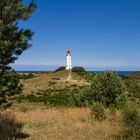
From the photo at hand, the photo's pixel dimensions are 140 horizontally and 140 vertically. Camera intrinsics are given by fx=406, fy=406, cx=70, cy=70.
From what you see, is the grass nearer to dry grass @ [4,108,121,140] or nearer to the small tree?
dry grass @ [4,108,121,140]

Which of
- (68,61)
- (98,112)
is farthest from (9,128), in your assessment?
(68,61)

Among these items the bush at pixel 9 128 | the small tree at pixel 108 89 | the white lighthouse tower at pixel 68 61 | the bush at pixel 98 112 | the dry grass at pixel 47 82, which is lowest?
the dry grass at pixel 47 82

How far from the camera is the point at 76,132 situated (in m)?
15.7

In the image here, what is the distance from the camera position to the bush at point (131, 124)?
14.3m

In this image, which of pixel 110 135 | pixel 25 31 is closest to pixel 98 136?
pixel 110 135

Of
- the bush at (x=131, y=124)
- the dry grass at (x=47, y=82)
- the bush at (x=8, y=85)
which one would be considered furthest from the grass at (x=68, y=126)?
the dry grass at (x=47, y=82)

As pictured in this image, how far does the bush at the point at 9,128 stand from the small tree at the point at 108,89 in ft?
25.1

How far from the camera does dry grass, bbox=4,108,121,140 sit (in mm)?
15090

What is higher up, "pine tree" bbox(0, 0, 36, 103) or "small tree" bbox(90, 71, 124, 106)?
"pine tree" bbox(0, 0, 36, 103)

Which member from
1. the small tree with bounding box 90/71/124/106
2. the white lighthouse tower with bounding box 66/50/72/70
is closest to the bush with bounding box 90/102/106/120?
the small tree with bounding box 90/71/124/106

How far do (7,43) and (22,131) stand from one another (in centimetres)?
471

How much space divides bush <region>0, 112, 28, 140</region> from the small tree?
766cm

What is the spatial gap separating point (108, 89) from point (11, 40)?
1328cm

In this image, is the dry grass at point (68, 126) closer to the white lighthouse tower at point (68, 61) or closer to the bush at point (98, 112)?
the bush at point (98, 112)
